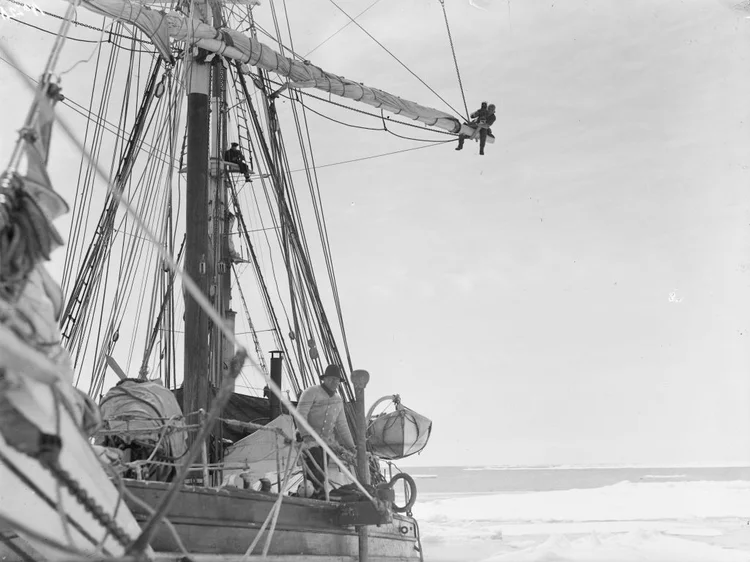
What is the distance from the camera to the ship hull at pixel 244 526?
7070 millimetres

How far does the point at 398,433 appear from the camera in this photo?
1160 centimetres

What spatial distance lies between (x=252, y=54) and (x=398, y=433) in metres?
6.50

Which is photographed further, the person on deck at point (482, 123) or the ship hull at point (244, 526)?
the person on deck at point (482, 123)

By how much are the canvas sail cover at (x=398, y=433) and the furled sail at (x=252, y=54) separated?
17.9ft

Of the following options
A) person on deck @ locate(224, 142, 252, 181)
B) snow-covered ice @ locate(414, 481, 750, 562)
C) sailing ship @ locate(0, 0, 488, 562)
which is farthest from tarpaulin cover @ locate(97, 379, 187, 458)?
snow-covered ice @ locate(414, 481, 750, 562)

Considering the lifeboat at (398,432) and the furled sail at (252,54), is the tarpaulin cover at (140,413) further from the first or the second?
the furled sail at (252,54)

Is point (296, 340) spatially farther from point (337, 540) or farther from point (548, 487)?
point (548, 487)

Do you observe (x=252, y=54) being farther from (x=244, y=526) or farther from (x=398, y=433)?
(x=244, y=526)

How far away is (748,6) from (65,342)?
1017cm

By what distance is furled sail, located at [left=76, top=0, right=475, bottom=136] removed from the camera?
1153cm

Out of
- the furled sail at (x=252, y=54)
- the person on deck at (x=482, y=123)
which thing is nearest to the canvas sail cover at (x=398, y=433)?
the furled sail at (x=252, y=54)

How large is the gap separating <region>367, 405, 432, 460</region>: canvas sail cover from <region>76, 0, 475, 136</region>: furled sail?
5.45 meters

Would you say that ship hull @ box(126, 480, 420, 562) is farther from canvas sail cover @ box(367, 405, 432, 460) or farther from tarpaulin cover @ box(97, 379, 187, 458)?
canvas sail cover @ box(367, 405, 432, 460)

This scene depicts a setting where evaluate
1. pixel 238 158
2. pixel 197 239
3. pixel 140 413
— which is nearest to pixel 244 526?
pixel 140 413
